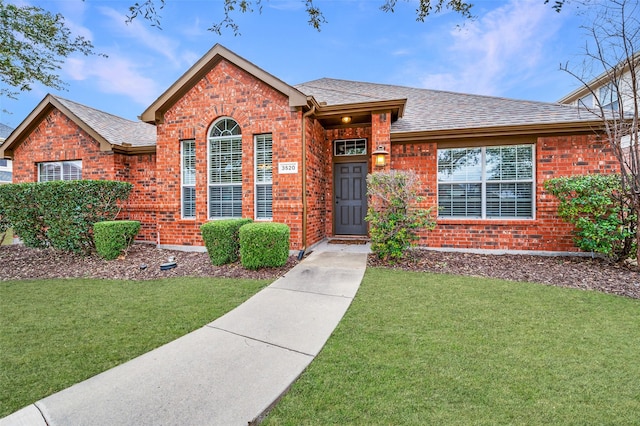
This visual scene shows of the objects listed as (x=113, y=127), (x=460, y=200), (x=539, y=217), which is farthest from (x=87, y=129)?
(x=539, y=217)

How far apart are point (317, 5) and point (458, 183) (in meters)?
5.80

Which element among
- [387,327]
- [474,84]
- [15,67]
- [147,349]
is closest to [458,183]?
[387,327]

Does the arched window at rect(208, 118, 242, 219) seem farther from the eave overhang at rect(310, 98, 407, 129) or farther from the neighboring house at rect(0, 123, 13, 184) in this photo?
the neighboring house at rect(0, 123, 13, 184)

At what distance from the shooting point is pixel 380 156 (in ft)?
23.4

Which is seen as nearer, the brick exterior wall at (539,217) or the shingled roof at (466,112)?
the brick exterior wall at (539,217)

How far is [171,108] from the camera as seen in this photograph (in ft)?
26.2

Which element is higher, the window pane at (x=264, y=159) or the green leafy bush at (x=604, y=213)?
the window pane at (x=264, y=159)

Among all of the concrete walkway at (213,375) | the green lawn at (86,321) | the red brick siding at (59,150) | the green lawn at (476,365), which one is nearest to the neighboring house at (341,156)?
the red brick siding at (59,150)

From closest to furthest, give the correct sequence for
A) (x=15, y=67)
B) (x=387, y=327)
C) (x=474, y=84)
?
(x=387, y=327), (x=15, y=67), (x=474, y=84)

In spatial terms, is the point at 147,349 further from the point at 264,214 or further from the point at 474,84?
the point at 474,84

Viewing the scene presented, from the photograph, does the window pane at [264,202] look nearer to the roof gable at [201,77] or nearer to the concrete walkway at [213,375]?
the roof gable at [201,77]

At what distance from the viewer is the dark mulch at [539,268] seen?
16.3ft

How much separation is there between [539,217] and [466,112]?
3.42m

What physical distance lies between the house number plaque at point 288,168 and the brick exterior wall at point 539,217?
10.5 ft
